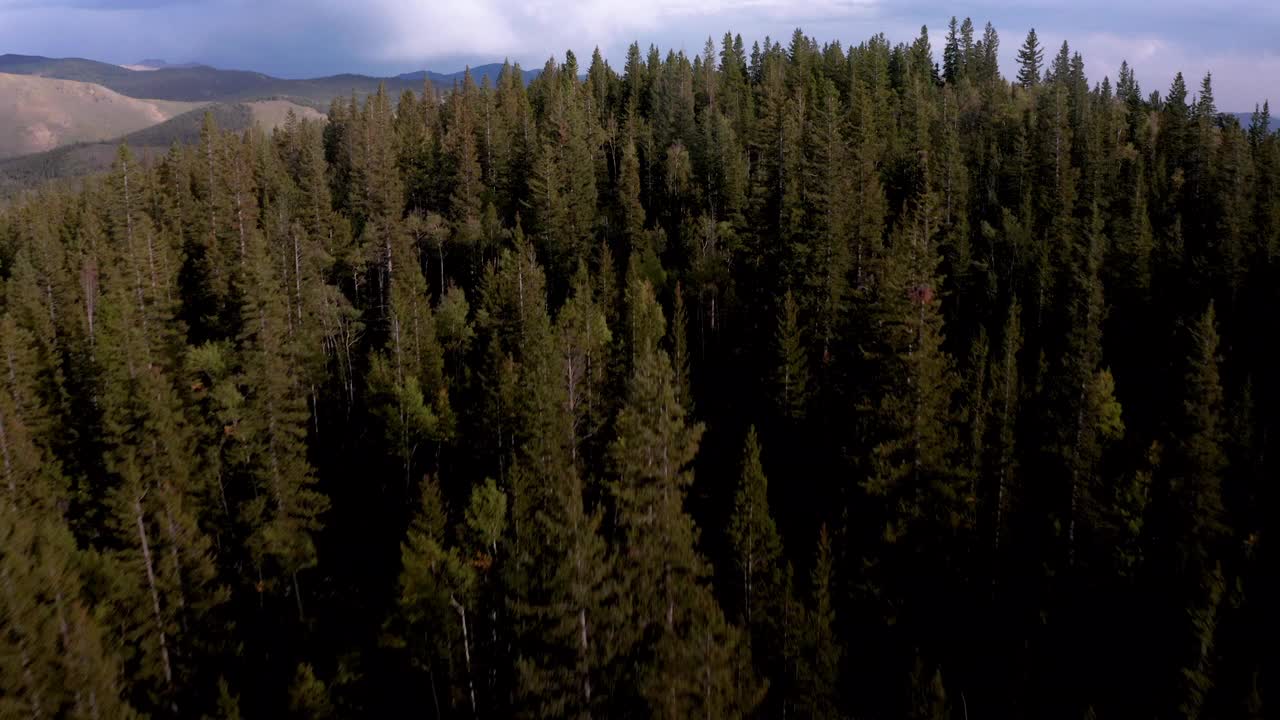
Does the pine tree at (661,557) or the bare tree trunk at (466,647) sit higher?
the pine tree at (661,557)

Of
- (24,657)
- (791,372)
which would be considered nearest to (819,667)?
(791,372)

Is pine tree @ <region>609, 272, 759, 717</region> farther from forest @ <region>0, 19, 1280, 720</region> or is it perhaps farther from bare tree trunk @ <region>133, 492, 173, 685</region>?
bare tree trunk @ <region>133, 492, 173, 685</region>

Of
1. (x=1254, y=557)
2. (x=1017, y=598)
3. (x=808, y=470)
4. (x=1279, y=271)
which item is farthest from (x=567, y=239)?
(x=1279, y=271)

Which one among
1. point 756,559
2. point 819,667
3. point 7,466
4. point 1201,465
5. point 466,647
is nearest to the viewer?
point 819,667

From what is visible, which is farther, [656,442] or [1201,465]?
[1201,465]

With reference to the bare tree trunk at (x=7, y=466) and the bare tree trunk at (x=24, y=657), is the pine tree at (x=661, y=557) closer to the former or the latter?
the bare tree trunk at (x=24, y=657)

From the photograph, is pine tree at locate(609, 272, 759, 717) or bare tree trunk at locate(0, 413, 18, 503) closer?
pine tree at locate(609, 272, 759, 717)

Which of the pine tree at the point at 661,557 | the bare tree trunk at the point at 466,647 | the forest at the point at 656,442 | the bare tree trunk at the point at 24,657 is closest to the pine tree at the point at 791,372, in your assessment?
the forest at the point at 656,442

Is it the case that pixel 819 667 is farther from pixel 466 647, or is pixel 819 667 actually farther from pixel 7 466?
pixel 7 466

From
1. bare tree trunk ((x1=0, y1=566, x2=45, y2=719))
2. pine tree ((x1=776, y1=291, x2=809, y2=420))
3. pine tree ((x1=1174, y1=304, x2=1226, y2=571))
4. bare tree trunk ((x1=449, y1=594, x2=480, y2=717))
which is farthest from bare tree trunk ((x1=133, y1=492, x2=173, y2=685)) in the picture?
pine tree ((x1=1174, y1=304, x2=1226, y2=571))
